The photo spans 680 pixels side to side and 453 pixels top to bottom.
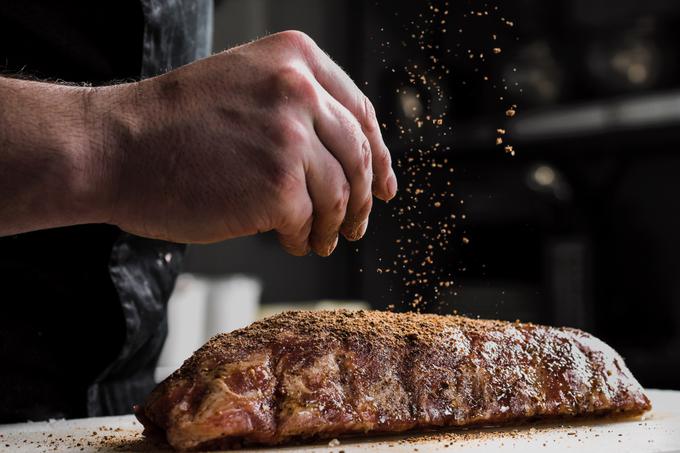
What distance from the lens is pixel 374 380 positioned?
1345 millimetres

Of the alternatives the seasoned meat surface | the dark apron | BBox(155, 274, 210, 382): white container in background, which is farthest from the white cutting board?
BBox(155, 274, 210, 382): white container in background

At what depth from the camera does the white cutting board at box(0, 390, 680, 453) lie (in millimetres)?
1182

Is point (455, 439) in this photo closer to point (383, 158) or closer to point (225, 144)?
point (383, 158)

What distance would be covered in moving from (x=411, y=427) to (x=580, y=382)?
14.4 inches

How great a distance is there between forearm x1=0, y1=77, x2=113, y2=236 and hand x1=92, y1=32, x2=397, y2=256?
2cm

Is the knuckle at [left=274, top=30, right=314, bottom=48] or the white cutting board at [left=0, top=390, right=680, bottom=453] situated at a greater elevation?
the knuckle at [left=274, top=30, right=314, bottom=48]

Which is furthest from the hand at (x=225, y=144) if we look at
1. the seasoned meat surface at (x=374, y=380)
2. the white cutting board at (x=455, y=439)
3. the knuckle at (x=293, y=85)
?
the white cutting board at (x=455, y=439)

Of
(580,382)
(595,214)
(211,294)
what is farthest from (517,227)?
(580,382)

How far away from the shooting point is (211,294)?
118 inches

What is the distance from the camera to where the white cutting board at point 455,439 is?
1.18 metres

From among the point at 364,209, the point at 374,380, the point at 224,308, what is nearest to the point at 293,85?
the point at 364,209

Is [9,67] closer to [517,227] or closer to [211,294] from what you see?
[211,294]

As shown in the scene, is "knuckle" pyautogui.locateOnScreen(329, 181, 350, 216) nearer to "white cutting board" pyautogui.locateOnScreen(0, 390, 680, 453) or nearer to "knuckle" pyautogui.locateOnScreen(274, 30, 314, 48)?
"knuckle" pyautogui.locateOnScreen(274, 30, 314, 48)

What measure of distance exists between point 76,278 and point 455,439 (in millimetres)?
881
